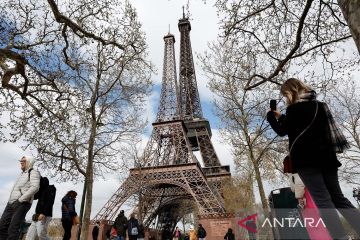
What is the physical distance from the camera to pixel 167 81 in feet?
146

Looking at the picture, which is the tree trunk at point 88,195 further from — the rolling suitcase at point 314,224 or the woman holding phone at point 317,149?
the woman holding phone at point 317,149

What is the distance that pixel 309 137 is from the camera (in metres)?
2.55

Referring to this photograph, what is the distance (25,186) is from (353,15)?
212 inches

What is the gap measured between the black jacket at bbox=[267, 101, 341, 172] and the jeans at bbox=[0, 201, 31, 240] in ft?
14.5

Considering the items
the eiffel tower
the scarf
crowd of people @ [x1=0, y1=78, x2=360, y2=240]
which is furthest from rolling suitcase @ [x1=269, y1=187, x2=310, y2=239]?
the eiffel tower

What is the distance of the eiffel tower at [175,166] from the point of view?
85.8 ft

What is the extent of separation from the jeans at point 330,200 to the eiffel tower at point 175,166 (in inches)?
733

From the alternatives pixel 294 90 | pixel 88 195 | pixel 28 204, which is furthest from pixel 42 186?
pixel 88 195

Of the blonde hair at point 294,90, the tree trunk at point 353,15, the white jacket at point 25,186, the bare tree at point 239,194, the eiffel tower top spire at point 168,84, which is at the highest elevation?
the eiffel tower top spire at point 168,84

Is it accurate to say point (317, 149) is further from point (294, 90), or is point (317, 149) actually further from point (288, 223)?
point (288, 223)

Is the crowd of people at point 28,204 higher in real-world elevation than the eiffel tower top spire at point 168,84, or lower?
lower

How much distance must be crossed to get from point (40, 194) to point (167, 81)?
39.5 metres

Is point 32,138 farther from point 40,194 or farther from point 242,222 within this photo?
point 242,222

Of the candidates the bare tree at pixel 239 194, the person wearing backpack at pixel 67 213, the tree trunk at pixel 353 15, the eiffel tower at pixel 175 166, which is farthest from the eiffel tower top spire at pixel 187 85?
the tree trunk at pixel 353 15
